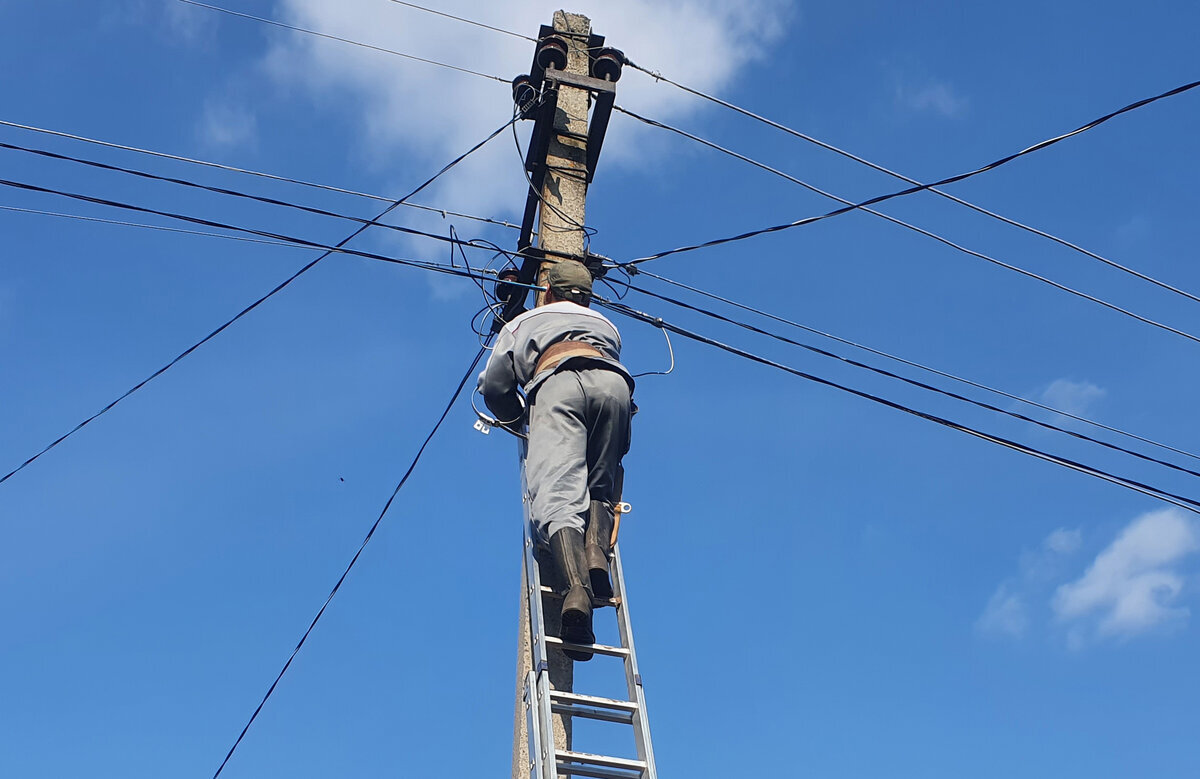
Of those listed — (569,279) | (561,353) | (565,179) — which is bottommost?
(561,353)

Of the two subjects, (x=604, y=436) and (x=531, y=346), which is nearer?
(x=604, y=436)

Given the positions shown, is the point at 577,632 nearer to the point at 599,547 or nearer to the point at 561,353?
the point at 599,547

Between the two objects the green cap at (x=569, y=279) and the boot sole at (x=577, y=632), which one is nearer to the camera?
the boot sole at (x=577, y=632)

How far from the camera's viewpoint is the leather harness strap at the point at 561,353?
6.41 meters

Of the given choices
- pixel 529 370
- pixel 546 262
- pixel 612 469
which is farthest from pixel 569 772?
pixel 546 262

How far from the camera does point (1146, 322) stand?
8.55m

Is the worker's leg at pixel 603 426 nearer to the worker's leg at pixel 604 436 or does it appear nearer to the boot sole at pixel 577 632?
the worker's leg at pixel 604 436

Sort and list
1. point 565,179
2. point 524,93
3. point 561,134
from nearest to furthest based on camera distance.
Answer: point 565,179 < point 561,134 < point 524,93

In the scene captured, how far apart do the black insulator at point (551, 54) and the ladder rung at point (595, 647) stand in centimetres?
366

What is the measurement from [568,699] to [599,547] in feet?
2.49

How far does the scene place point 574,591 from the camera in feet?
18.8

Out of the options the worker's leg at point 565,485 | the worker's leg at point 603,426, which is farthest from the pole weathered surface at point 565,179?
the worker's leg at point 603,426

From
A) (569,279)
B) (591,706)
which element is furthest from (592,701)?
(569,279)

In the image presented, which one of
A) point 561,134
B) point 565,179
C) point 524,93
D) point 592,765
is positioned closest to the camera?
point 592,765
